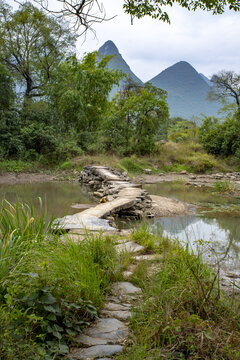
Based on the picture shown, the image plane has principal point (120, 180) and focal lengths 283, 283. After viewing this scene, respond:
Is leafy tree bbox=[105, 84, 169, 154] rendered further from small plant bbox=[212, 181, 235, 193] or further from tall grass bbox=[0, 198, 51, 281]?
tall grass bbox=[0, 198, 51, 281]

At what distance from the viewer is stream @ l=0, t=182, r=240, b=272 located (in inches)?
149

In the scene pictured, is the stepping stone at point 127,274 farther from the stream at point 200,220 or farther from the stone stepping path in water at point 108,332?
the stream at point 200,220

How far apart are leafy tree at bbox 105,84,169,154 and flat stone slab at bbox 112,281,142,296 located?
1426 centimetres

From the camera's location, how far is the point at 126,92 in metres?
22.7

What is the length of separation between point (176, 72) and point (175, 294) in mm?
136289

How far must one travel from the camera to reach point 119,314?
6.37ft

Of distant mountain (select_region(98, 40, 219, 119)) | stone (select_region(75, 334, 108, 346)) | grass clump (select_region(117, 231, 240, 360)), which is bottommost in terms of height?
stone (select_region(75, 334, 108, 346))

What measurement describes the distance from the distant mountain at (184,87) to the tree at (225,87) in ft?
262

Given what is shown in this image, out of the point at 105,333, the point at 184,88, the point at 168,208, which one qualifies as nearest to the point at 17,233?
the point at 105,333

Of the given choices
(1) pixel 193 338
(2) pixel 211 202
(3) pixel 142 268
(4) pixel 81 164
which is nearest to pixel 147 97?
(4) pixel 81 164

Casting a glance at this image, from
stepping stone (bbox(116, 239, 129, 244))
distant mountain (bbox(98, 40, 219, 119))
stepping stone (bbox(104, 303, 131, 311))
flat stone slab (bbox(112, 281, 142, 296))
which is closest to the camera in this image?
stepping stone (bbox(104, 303, 131, 311))

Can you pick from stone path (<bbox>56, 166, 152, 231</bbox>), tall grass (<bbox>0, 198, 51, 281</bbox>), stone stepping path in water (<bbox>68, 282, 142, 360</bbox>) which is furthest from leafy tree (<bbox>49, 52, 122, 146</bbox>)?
stone stepping path in water (<bbox>68, 282, 142, 360</bbox>)

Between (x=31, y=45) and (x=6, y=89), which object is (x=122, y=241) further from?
(x=31, y=45)

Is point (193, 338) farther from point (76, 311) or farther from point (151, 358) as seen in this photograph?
point (76, 311)
